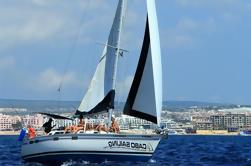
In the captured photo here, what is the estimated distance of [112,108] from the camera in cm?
4150

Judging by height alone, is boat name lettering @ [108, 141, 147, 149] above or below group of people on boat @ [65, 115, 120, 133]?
below

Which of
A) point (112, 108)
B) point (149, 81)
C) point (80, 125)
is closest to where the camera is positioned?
point (149, 81)

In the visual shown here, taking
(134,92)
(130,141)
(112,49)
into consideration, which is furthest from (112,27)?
(130,141)

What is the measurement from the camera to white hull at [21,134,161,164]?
3853cm

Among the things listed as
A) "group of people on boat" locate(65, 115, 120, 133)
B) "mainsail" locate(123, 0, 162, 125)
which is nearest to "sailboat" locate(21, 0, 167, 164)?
"mainsail" locate(123, 0, 162, 125)

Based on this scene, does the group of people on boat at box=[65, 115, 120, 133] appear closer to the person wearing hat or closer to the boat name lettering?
the person wearing hat

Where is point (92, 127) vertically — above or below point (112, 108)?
below

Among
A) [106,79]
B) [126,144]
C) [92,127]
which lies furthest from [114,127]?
[106,79]

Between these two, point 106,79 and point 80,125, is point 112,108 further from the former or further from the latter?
point 80,125

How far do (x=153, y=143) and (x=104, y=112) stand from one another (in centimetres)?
387

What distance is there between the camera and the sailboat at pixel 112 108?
127 feet

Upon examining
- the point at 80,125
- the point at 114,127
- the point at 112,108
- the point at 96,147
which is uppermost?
the point at 112,108

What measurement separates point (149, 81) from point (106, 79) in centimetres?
294

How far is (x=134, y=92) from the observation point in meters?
40.3
